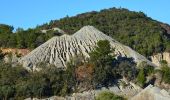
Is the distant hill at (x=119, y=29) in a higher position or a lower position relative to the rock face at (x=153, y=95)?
higher

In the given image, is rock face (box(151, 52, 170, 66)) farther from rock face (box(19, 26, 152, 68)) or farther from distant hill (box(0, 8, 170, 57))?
rock face (box(19, 26, 152, 68))

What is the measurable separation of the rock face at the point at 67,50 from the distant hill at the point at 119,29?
764 cm

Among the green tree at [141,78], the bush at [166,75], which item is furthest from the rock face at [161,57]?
the green tree at [141,78]

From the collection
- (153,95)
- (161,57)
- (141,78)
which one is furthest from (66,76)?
(153,95)

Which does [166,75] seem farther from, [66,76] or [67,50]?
[67,50]

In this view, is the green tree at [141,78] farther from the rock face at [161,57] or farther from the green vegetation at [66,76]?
the rock face at [161,57]

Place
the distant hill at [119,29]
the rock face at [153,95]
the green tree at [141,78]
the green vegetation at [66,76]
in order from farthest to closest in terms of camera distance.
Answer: the distant hill at [119,29] → the green tree at [141,78] → the green vegetation at [66,76] → the rock face at [153,95]

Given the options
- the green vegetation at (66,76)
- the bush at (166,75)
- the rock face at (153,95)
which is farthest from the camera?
the bush at (166,75)

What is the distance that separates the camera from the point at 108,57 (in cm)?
10725

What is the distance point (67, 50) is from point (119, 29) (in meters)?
38.8

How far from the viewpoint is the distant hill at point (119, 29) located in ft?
422

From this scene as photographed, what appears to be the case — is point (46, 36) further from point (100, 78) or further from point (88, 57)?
point (100, 78)

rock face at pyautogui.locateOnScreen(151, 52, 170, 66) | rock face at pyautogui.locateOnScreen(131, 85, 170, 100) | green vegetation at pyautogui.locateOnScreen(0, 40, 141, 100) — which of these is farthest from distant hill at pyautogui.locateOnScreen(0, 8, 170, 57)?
rock face at pyautogui.locateOnScreen(131, 85, 170, 100)

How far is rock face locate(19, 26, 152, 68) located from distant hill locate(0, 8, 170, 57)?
25.1 ft
